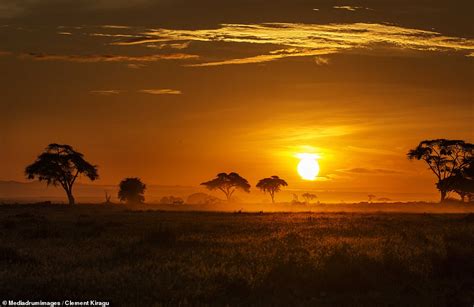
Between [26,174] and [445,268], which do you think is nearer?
[445,268]

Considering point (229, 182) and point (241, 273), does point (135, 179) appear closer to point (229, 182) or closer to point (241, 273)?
point (229, 182)

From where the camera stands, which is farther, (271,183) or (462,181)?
(271,183)

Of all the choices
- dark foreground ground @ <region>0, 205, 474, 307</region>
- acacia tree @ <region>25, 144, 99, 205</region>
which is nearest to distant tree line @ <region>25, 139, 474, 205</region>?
acacia tree @ <region>25, 144, 99, 205</region>

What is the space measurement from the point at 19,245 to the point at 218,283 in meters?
12.7

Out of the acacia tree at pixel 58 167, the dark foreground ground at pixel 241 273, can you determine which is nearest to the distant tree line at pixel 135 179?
the acacia tree at pixel 58 167

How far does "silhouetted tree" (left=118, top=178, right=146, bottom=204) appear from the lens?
4754 inches

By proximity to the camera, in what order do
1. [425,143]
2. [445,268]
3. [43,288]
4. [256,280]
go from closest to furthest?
[43,288], [256,280], [445,268], [425,143]

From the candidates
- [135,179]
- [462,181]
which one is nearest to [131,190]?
[135,179]

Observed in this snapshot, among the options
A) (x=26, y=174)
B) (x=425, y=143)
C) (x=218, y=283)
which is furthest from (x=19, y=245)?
(x=425, y=143)

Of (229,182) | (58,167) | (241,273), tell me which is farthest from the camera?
(229,182)

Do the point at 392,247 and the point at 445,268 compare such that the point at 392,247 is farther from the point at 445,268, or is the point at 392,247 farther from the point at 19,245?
the point at 19,245

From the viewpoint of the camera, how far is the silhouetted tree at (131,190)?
396ft

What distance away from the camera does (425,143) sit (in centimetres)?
10875

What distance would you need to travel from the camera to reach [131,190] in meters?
121
